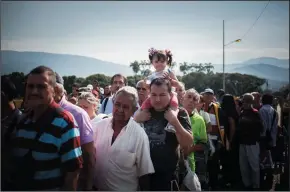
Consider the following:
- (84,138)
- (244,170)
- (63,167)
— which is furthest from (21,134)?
(244,170)

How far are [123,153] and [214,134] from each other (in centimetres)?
366

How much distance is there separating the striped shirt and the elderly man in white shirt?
1.78ft

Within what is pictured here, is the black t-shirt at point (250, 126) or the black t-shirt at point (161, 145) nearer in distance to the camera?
the black t-shirt at point (161, 145)

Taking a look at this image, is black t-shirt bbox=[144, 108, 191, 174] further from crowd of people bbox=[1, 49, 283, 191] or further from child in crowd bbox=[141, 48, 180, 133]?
child in crowd bbox=[141, 48, 180, 133]

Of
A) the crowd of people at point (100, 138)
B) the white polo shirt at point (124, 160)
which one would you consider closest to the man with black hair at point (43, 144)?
the crowd of people at point (100, 138)

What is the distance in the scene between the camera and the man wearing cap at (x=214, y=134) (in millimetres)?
5859

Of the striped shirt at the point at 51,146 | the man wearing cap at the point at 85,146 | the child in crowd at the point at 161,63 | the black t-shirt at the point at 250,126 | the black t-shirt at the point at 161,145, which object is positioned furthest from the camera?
the black t-shirt at the point at 250,126

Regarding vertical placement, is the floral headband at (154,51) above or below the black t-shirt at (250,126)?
above

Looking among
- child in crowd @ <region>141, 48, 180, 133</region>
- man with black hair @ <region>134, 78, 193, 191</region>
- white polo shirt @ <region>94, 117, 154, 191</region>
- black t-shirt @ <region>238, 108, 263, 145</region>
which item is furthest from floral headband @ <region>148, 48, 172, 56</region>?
black t-shirt @ <region>238, 108, 263, 145</region>

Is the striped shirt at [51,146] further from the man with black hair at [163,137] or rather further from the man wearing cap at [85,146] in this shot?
the man with black hair at [163,137]

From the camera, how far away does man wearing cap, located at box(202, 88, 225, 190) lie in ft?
19.2

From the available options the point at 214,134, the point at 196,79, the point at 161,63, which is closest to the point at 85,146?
the point at 161,63

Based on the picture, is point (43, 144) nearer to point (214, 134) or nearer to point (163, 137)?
point (163, 137)

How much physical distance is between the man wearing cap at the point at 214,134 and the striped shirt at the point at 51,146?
413cm
